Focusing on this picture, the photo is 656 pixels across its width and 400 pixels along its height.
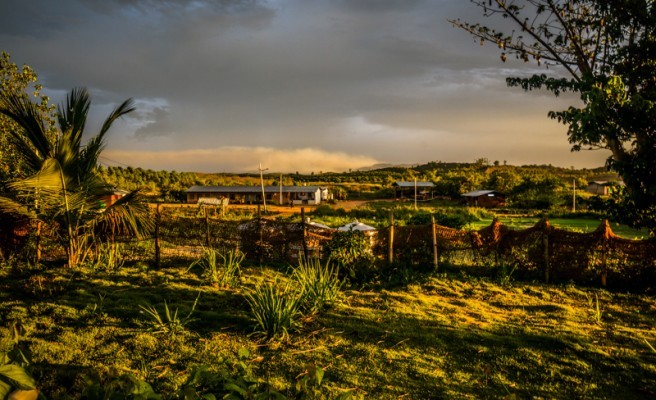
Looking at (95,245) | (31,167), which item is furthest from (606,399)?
(31,167)

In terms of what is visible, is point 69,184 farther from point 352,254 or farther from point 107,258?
point 352,254

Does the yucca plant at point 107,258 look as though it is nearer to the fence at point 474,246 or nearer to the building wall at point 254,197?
the fence at point 474,246

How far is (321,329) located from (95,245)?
6.73 m

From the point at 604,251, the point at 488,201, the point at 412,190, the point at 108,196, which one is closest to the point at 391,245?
the point at 604,251

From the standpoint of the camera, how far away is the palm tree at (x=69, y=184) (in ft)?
26.2

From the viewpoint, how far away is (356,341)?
5391 mm

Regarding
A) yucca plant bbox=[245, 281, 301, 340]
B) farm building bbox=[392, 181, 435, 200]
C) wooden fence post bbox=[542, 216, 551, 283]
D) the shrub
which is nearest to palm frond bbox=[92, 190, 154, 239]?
the shrub

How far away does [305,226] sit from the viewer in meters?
11.0

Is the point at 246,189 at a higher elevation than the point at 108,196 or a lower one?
lower

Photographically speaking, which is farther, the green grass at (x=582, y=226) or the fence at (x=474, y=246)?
the green grass at (x=582, y=226)

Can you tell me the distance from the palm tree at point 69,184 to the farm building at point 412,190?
57.2m

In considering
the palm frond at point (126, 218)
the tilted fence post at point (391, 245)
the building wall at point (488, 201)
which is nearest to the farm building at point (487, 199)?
the building wall at point (488, 201)

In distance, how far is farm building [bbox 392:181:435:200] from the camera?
6498cm

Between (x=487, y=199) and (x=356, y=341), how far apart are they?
5293 cm
